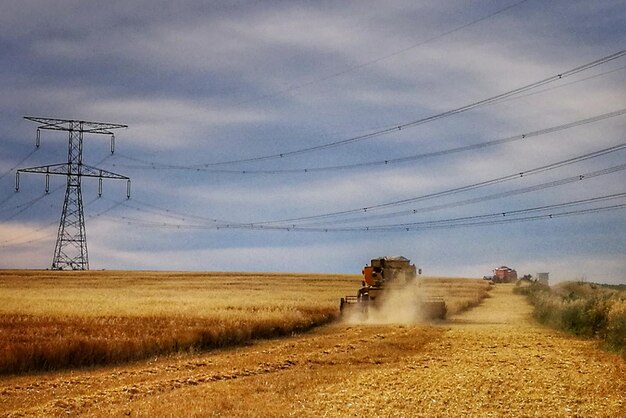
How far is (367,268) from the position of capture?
53.8m

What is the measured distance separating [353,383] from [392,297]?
30.1 m

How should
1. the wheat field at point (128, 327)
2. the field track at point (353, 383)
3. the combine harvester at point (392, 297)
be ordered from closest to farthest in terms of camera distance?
the field track at point (353, 383) → the wheat field at point (128, 327) → the combine harvester at point (392, 297)

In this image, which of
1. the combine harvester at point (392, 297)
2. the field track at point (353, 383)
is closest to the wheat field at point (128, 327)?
the field track at point (353, 383)

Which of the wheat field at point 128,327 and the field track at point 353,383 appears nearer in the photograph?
the field track at point 353,383

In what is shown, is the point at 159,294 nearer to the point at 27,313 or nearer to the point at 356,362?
the point at 27,313

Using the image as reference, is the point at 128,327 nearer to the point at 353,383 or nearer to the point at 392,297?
the point at 353,383

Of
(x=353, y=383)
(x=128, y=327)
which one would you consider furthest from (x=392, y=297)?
(x=353, y=383)

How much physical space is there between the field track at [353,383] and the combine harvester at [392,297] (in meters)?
15.9

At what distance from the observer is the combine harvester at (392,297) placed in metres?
49.0

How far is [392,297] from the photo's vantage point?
50.7 meters

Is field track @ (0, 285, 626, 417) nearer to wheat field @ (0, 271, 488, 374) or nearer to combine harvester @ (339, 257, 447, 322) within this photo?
wheat field @ (0, 271, 488, 374)

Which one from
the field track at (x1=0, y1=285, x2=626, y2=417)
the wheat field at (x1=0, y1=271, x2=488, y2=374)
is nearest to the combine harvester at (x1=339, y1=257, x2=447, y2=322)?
the wheat field at (x1=0, y1=271, x2=488, y2=374)

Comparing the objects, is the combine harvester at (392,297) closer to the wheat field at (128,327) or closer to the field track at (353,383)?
the wheat field at (128,327)

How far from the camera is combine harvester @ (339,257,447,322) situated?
49.0 meters
